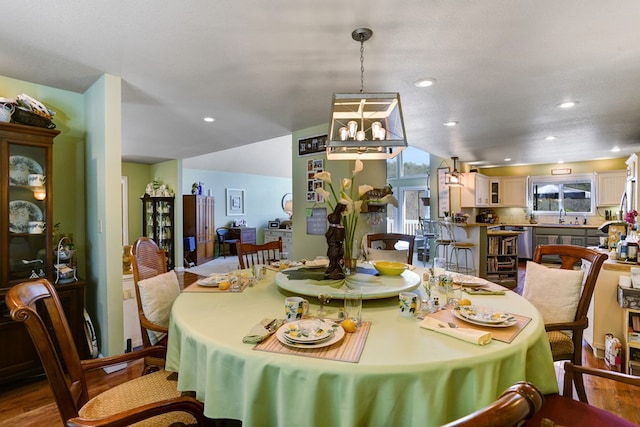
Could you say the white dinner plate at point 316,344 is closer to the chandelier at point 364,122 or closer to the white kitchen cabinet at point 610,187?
the chandelier at point 364,122

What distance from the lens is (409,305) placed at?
145 centimetres

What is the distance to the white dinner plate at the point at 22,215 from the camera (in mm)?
2347

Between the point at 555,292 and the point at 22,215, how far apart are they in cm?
367

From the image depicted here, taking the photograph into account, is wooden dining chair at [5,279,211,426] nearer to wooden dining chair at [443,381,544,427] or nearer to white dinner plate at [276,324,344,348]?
white dinner plate at [276,324,344,348]

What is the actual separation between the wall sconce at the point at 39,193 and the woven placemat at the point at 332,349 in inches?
93.4

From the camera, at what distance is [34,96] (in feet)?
8.76

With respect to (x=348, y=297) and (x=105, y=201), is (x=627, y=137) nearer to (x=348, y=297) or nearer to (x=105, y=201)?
(x=348, y=297)

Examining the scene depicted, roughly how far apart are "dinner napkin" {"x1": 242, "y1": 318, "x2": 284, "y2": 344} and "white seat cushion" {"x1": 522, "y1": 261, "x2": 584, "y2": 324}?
5.20 feet

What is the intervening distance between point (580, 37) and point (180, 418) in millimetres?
2935

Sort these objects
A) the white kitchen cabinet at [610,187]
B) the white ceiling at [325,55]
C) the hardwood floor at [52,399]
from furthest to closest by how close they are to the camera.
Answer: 1. the white kitchen cabinet at [610,187]
2. the hardwood floor at [52,399]
3. the white ceiling at [325,55]

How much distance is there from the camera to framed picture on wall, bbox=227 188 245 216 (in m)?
9.02

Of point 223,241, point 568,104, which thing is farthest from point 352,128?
point 223,241

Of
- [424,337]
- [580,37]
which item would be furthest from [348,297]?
[580,37]

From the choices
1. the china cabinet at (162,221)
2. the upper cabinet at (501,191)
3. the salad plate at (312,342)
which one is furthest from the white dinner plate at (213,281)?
the upper cabinet at (501,191)
